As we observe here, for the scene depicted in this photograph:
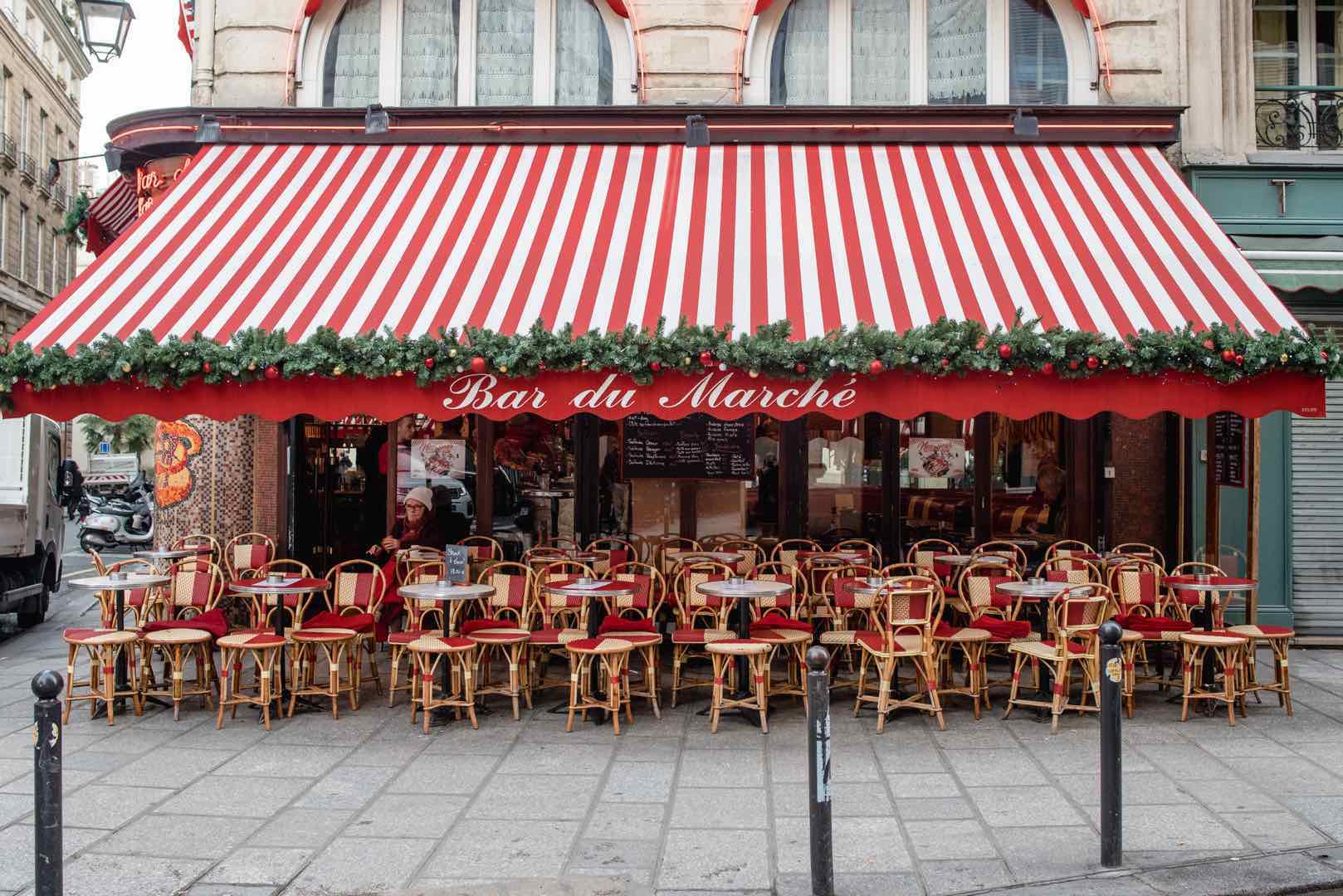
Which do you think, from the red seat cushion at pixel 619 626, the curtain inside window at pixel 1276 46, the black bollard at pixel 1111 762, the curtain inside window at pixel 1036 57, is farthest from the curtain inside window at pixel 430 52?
the black bollard at pixel 1111 762

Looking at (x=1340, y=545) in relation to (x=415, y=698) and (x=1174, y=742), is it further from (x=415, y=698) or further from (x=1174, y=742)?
(x=415, y=698)

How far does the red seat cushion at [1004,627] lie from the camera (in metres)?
8.92

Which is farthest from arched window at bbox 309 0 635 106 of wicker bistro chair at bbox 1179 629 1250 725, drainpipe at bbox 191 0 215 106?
wicker bistro chair at bbox 1179 629 1250 725

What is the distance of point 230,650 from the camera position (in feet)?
27.3

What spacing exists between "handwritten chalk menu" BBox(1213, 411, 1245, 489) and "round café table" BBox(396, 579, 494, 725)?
623 cm

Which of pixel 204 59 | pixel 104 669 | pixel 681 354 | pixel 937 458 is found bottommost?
pixel 104 669

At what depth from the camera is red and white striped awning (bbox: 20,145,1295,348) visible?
27.4ft

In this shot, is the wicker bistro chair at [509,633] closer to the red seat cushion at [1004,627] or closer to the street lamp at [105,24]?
the red seat cushion at [1004,627]

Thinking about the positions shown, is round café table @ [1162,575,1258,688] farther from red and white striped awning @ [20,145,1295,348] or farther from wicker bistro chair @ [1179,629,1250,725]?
red and white striped awning @ [20,145,1295,348]

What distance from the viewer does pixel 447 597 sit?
8.17m

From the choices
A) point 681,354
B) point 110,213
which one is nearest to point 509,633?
point 681,354

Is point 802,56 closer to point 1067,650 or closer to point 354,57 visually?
point 354,57

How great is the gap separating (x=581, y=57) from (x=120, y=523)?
1547cm

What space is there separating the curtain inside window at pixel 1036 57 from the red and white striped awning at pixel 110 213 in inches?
357
